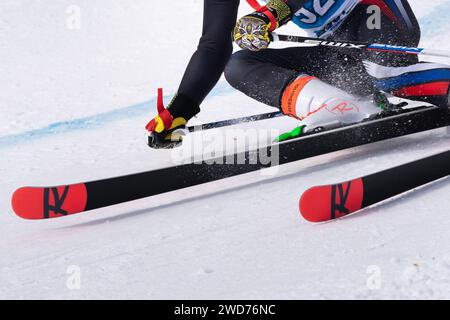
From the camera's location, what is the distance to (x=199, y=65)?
2.88 metres

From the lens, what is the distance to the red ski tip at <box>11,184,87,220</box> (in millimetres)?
2355

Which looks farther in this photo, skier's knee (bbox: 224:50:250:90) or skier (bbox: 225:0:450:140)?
skier's knee (bbox: 224:50:250:90)

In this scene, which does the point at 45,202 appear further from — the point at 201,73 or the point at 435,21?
the point at 435,21

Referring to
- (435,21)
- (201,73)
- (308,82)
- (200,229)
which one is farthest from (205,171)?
(435,21)

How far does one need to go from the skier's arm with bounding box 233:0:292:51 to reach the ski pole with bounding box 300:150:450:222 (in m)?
0.86

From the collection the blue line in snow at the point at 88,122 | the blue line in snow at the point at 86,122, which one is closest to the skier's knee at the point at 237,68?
the blue line in snow at the point at 86,122

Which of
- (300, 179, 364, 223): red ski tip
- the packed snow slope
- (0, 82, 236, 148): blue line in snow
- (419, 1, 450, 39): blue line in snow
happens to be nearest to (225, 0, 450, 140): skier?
the packed snow slope

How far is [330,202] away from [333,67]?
128cm

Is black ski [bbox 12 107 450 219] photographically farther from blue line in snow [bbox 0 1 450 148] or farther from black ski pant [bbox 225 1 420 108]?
blue line in snow [bbox 0 1 450 148]

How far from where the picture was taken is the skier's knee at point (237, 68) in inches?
128

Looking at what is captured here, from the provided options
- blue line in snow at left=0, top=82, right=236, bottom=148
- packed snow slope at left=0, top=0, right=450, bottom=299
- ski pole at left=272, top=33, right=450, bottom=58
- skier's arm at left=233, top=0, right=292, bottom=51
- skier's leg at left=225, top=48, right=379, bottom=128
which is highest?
skier's arm at left=233, top=0, right=292, bottom=51

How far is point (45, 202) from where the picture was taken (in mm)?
2352

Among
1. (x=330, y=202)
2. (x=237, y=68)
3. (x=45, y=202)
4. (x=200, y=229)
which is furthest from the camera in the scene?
(x=237, y=68)

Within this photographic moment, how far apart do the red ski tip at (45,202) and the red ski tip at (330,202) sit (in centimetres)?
78
